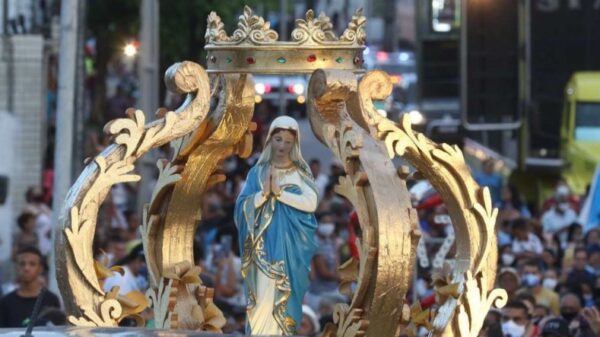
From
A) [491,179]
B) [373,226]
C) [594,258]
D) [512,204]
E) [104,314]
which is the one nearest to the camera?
[373,226]

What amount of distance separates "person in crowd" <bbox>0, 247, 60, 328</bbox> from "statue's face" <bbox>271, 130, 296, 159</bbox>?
2923 mm

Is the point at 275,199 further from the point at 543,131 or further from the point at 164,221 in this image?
the point at 543,131

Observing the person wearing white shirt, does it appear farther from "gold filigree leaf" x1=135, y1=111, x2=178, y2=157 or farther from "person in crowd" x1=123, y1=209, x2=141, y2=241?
"gold filigree leaf" x1=135, y1=111, x2=178, y2=157

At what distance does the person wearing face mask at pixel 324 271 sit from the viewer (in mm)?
18984

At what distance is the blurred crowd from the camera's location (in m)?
14.1

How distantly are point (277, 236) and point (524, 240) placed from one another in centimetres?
1104

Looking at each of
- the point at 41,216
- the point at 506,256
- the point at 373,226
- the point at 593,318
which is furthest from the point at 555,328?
the point at 41,216

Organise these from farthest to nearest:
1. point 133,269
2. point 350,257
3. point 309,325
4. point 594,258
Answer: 1. point 594,258
2. point 133,269
3. point 309,325
4. point 350,257

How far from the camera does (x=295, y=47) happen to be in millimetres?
10758

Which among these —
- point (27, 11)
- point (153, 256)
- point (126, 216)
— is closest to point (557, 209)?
point (126, 216)

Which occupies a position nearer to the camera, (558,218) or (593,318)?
(593,318)

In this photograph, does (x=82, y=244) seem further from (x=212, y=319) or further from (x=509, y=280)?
(x=509, y=280)

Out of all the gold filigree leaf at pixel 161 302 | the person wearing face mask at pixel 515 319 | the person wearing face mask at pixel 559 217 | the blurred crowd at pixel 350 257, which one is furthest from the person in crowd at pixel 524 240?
the gold filigree leaf at pixel 161 302

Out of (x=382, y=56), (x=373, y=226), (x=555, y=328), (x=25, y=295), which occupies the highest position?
(x=382, y=56)
